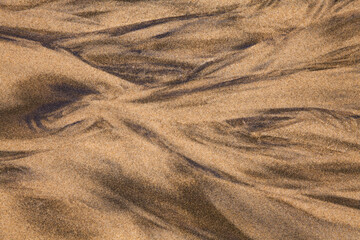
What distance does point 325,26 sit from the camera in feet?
2.95

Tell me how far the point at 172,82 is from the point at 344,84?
0.51 metres

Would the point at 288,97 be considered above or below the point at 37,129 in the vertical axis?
above

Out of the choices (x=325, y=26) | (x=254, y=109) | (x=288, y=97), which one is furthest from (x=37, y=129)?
(x=325, y=26)

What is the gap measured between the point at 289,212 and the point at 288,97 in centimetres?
34

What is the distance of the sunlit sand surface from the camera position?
0.88m

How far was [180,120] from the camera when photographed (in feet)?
3.00

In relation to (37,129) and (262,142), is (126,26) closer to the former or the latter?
(37,129)

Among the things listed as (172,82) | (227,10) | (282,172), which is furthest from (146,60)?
(282,172)

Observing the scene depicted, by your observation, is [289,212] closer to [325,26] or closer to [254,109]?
[254,109]

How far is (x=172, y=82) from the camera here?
93 centimetres

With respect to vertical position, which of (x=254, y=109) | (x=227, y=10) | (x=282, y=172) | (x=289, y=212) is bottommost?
(x=289, y=212)

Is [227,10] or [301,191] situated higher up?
[227,10]

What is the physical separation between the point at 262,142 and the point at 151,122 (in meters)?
0.34

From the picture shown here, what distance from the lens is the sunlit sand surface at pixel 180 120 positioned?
881mm
